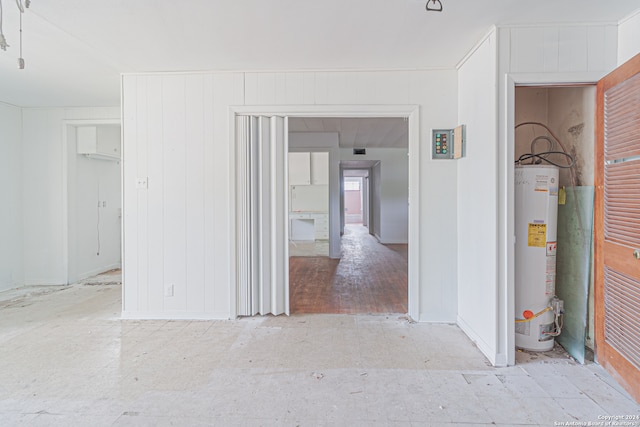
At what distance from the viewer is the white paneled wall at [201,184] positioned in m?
3.13

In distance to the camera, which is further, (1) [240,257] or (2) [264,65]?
(1) [240,257]

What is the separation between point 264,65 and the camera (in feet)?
10.0

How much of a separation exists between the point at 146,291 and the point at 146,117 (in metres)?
1.74

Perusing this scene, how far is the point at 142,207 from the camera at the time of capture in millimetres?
3264

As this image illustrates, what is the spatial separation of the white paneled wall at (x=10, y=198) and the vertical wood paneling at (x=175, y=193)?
9.39 feet

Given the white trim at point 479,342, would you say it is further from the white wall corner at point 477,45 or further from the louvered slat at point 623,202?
the white wall corner at point 477,45

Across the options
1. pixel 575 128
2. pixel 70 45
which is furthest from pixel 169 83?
pixel 575 128

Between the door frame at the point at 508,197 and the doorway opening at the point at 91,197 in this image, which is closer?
the door frame at the point at 508,197

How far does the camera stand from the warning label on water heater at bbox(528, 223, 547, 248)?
2.49m

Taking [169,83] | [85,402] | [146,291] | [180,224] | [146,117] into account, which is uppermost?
[169,83]

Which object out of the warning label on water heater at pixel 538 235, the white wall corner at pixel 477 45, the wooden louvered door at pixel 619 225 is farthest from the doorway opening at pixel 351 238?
the white wall corner at pixel 477 45

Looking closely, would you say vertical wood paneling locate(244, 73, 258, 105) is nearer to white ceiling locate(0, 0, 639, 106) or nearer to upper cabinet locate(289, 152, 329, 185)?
white ceiling locate(0, 0, 639, 106)

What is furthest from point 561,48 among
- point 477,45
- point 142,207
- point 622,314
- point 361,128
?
point 361,128

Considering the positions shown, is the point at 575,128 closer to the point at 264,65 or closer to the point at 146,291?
the point at 264,65
